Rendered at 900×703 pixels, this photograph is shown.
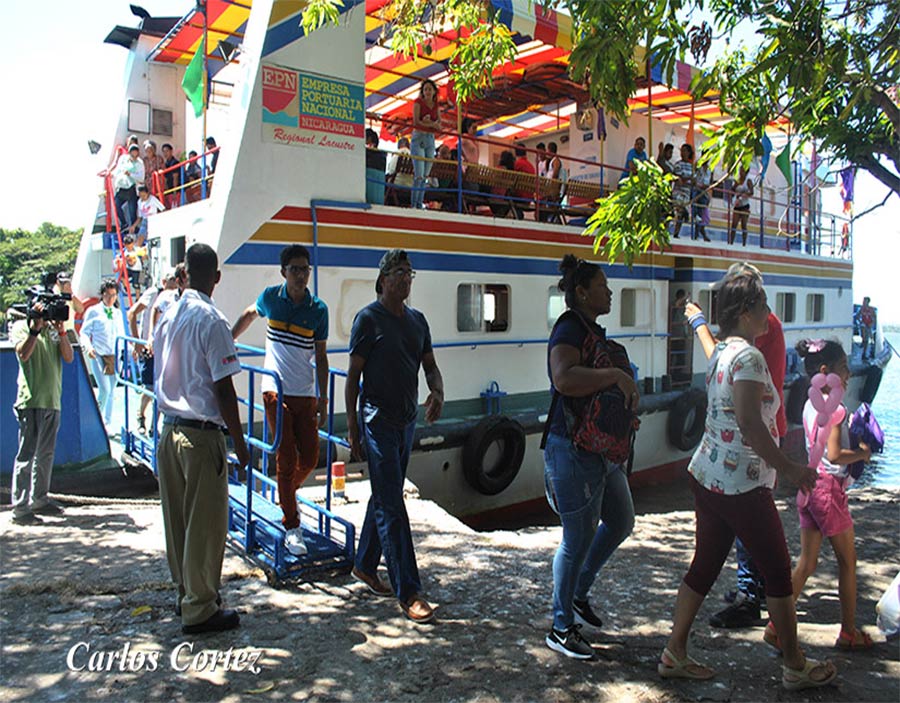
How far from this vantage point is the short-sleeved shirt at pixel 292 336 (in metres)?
4.62

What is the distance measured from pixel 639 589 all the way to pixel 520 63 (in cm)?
866

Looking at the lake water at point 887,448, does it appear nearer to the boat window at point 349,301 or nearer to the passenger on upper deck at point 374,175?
the boat window at point 349,301

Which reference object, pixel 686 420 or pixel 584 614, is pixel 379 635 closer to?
pixel 584 614

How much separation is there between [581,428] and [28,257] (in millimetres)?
→ 44497

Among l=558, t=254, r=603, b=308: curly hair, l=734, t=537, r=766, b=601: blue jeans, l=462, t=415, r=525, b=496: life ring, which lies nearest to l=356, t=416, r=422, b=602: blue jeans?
l=558, t=254, r=603, b=308: curly hair

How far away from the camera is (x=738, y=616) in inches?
153

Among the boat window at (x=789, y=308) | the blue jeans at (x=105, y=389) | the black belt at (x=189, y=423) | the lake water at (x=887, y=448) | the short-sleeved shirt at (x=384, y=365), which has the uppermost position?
the boat window at (x=789, y=308)

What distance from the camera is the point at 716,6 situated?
5.18m

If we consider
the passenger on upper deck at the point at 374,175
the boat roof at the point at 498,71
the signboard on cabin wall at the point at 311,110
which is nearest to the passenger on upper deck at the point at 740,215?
the boat roof at the point at 498,71

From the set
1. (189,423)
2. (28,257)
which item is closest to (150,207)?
(189,423)

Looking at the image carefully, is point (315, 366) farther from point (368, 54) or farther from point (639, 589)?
point (368, 54)

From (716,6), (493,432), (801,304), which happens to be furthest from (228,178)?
(801,304)

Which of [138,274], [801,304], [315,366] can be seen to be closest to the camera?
[315,366]

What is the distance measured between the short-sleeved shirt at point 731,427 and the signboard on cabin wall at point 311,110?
5420 mm
